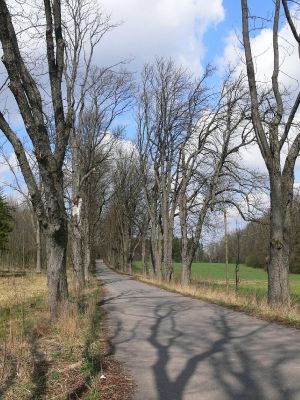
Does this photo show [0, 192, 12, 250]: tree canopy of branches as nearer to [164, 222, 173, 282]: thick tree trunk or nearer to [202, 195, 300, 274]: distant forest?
[164, 222, 173, 282]: thick tree trunk

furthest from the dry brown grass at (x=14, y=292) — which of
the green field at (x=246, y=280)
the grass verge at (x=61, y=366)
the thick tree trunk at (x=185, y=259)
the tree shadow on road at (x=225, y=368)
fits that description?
the green field at (x=246, y=280)

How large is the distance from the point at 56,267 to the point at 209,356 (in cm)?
465

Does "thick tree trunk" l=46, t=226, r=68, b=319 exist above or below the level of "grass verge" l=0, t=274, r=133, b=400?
above

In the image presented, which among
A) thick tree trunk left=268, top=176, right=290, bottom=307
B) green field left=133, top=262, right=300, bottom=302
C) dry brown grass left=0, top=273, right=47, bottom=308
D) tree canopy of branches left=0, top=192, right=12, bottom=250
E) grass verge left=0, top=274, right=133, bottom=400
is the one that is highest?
tree canopy of branches left=0, top=192, right=12, bottom=250

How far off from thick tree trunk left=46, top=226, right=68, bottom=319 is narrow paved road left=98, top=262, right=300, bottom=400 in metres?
1.37

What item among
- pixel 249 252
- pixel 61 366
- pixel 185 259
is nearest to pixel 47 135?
pixel 61 366

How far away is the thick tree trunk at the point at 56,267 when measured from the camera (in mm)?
10750

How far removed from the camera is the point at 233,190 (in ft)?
103

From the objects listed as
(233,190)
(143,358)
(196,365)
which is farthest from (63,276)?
(233,190)

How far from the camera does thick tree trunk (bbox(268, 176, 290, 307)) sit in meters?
13.4

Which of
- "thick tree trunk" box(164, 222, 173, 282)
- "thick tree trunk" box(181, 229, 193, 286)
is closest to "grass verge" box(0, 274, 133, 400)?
"thick tree trunk" box(181, 229, 193, 286)

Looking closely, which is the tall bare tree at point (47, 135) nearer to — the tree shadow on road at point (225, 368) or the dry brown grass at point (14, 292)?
the dry brown grass at point (14, 292)

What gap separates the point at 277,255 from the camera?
13.5 m

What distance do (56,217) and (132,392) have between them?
5477mm
